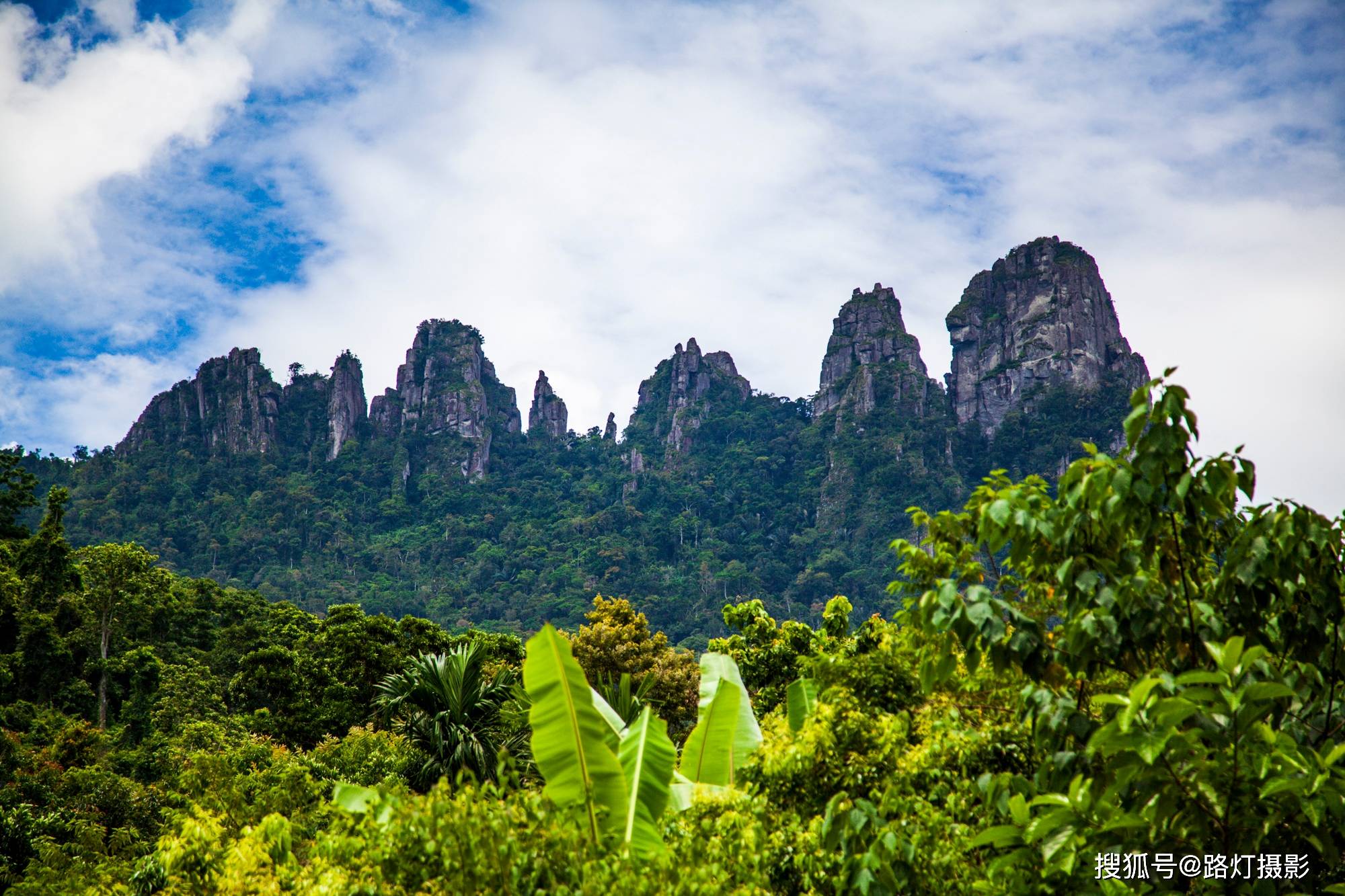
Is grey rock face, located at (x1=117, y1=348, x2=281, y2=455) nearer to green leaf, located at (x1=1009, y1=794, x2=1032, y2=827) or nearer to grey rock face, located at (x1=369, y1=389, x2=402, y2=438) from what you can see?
grey rock face, located at (x1=369, y1=389, x2=402, y2=438)

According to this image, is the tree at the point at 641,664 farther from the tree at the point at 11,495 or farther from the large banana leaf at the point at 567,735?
the tree at the point at 11,495

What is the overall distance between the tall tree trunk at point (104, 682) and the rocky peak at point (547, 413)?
86056mm

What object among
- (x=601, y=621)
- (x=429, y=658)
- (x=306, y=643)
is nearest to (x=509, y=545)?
(x=306, y=643)

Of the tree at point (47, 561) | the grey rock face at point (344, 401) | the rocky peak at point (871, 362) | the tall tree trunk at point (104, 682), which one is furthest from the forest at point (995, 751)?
the grey rock face at point (344, 401)

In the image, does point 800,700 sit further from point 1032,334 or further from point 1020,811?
point 1032,334

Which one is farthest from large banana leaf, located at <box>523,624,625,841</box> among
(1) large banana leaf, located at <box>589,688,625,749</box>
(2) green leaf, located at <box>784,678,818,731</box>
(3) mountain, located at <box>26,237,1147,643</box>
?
(3) mountain, located at <box>26,237,1147,643</box>

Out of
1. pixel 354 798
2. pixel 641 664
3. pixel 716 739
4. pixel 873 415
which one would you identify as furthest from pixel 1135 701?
pixel 873 415

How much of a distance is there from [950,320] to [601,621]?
90612mm

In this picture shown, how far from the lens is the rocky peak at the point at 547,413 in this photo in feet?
376

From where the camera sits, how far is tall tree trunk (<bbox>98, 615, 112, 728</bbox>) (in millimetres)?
26825

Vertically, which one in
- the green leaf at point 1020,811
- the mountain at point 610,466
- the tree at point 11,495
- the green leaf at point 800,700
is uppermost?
the mountain at point 610,466

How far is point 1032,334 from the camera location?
9931cm

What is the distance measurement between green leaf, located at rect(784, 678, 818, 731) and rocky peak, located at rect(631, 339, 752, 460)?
100 metres

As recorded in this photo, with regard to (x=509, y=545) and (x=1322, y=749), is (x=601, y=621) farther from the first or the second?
(x=509, y=545)
